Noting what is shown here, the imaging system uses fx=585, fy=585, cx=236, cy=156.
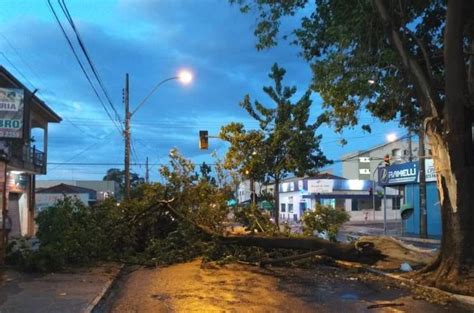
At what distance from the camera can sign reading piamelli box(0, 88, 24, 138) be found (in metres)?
27.5

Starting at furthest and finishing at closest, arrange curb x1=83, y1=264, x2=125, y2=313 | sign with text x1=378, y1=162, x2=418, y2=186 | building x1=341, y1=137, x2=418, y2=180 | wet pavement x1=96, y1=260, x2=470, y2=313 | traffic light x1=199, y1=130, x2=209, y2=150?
building x1=341, y1=137, x2=418, y2=180, sign with text x1=378, y1=162, x2=418, y2=186, traffic light x1=199, y1=130, x2=209, y2=150, wet pavement x1=96, y1=260, x2=470, y2=313, curb x1=83, y1=264, x2=125, y2=313

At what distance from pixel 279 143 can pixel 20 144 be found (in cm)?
1582

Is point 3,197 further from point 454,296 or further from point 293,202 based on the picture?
point 293,202

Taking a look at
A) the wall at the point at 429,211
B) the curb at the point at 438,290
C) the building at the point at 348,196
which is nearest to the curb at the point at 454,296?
the curb at the point at 438,290

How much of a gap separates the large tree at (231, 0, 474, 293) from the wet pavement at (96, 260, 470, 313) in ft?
4.79

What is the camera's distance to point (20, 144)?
95.6ft

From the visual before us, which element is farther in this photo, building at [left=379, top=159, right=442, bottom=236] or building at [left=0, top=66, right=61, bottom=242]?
building at [left=379, top=159, right=442, bottom=236]

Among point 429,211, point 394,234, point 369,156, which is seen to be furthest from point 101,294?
point 369,156

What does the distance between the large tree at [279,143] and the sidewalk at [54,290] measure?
2264 centimetres

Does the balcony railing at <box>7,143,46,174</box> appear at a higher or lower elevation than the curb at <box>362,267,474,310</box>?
higher

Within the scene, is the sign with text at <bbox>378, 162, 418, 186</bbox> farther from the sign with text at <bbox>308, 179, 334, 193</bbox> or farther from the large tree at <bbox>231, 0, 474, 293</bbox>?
the sign with text at <bbox>308, 179, 334, 193</bbox>

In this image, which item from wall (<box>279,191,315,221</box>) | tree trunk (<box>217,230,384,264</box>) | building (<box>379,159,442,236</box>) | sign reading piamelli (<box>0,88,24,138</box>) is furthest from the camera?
wall (<box>279,191,315,221</box>)

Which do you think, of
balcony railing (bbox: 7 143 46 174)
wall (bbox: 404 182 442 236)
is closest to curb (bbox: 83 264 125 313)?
balcony railing (bbox: 7 143 46 174)

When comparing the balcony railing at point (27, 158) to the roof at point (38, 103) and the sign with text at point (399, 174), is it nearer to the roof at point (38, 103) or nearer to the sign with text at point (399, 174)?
the roof at point (38, 103)
